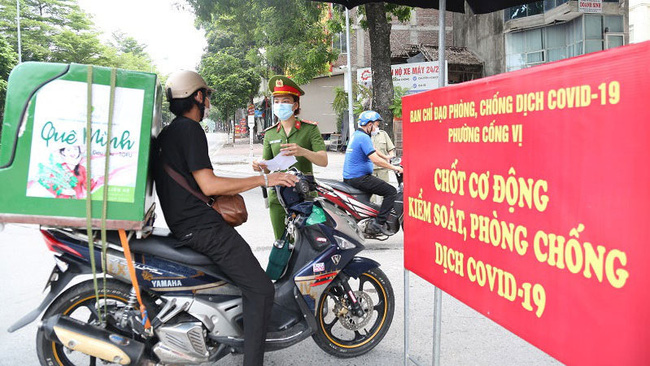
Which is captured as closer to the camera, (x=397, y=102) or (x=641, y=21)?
(x=641, y=21)

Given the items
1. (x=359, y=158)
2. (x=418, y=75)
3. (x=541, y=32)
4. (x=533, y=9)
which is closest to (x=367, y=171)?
(x=359, y=158)

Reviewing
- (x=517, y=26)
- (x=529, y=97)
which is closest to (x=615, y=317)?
(x=529, y=97)

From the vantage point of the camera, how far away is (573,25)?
20.4 m

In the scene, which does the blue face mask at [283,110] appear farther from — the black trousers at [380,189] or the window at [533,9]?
the window at [533,9]

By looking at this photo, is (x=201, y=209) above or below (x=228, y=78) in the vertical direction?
below

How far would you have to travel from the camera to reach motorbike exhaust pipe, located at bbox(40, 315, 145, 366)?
269 cm

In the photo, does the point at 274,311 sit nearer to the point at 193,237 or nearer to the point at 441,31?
the point at 193,237

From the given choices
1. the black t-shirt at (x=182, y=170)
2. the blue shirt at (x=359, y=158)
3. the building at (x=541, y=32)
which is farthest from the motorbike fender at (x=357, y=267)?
the building at (x=541, y=32)

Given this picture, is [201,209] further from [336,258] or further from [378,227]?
[378,227]

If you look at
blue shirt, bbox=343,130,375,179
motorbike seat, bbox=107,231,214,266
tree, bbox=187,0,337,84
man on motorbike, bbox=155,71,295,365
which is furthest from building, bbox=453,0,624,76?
motorbike seat, bbox=107,231,214,266

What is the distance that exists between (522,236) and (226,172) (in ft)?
54.3

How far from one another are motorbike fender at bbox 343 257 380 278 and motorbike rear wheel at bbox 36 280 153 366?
4.07ft

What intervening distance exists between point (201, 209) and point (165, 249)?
28cm

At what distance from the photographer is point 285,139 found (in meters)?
4.50
